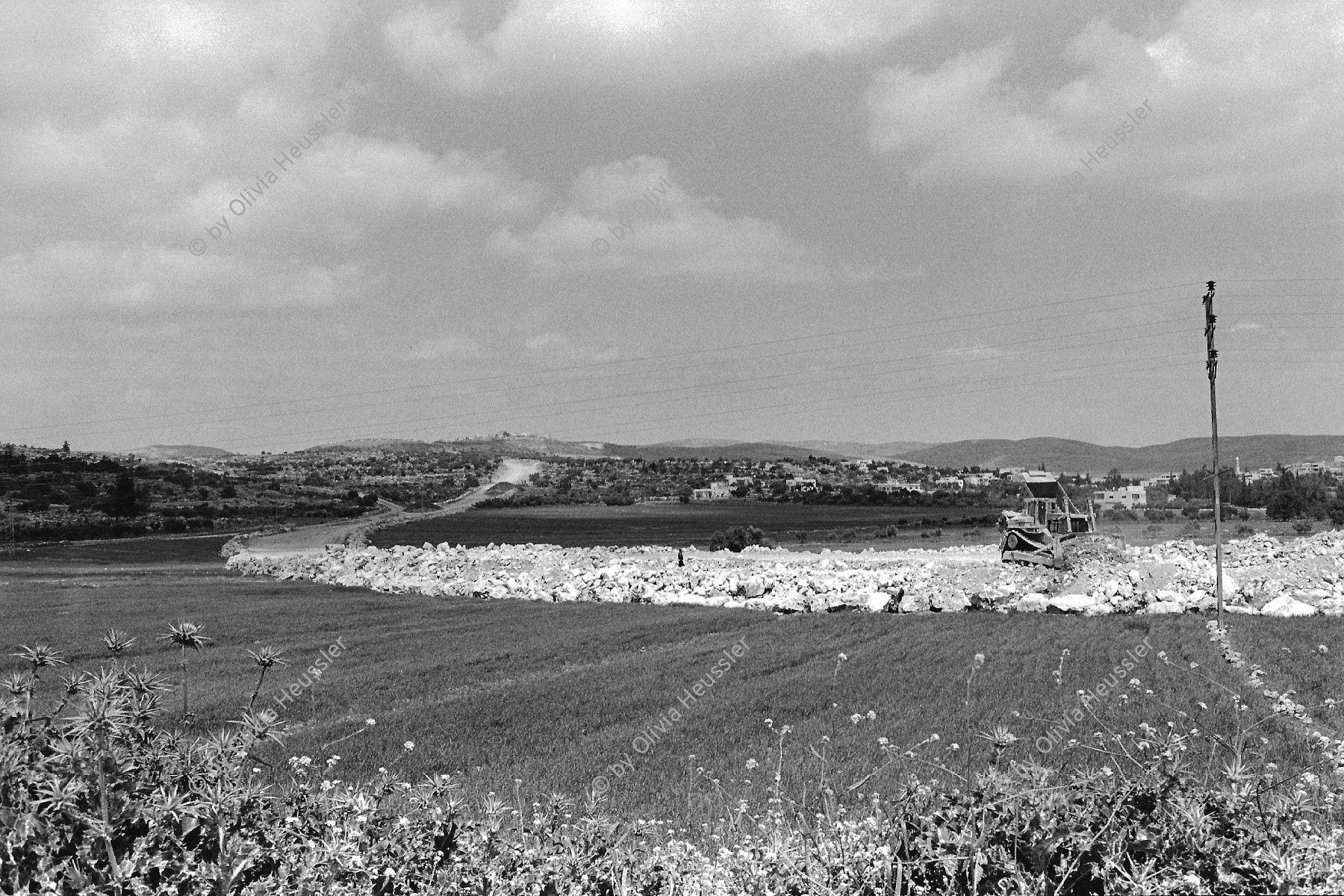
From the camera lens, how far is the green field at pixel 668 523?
5447 centimetres

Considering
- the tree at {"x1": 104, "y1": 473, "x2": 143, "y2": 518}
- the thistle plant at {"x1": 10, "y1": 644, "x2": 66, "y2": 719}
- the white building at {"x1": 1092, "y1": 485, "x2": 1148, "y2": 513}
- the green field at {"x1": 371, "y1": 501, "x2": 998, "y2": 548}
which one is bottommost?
the green field at {"x1": 371, "y1": 501, "x2": 998, "y2": 548}

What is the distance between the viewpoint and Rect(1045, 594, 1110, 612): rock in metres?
23.1

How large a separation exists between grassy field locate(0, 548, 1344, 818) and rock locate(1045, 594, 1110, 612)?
1657mm

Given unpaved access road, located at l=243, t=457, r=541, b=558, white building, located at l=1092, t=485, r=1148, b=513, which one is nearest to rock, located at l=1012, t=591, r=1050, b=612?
white building, located at l=1092, t=485, r=1148, b=513

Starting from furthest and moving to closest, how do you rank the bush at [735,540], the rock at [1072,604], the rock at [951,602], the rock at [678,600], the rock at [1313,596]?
the bush at [735,540] → the rock at [678,600] → the rock at [951,602] → the rock at [1072,604] → the rock at [1313,596]

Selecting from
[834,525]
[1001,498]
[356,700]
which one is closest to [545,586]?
[356,700]

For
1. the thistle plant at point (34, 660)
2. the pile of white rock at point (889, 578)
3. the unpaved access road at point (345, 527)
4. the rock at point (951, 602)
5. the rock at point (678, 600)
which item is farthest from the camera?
the unpaved access road at point (345, 527)

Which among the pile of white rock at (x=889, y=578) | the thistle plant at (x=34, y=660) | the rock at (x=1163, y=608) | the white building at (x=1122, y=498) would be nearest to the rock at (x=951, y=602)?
the pile of white rock at (x=889, y=578)

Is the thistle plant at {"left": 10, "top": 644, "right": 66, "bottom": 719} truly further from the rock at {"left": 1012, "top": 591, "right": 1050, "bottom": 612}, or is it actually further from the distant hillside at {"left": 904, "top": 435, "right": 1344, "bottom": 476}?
the distant hillside at {"left": 904, "top": 435, "right": 1344, "bottom": 476}

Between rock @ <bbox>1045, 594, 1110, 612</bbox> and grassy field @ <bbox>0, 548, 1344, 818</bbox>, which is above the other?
grassy field @ <bbox>0, 548, 1344, 818</bbox>

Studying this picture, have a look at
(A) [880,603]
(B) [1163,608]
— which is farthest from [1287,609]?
(A) [880,603]

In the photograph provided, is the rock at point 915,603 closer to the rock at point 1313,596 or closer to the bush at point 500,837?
the rock at point 1313,596

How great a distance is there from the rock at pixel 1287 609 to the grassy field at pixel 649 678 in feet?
5.73

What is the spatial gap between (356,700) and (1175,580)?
21636mm
